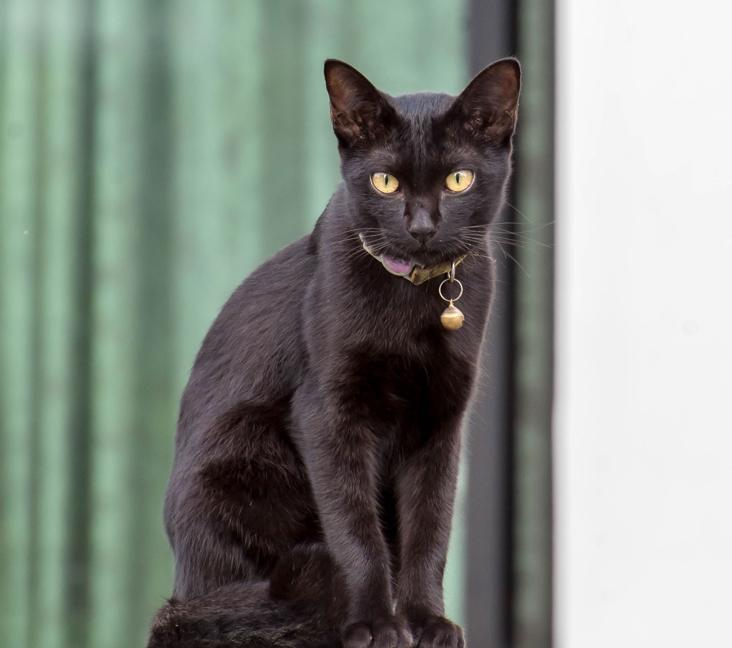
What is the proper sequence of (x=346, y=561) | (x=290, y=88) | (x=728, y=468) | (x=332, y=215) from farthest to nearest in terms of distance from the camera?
(x=290, y=88) < (x=728, y=468) < (x=332, y=215) < (x=346, y=561)

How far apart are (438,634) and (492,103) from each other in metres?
0.46

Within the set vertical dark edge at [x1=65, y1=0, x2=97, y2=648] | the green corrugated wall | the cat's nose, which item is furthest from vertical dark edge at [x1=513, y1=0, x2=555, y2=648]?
the cat's nose

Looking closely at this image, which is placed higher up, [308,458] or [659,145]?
[659,145]

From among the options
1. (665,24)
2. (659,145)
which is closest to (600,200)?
(659,145)

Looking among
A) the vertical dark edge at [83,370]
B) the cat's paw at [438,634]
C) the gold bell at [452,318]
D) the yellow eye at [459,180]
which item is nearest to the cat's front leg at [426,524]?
the cat's paw at [438,634]

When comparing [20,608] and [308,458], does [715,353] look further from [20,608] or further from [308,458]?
[20,608]

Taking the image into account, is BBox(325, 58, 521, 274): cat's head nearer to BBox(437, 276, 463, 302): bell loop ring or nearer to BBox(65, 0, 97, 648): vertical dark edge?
BBox(437, 276, 463, 302): bell loop ring

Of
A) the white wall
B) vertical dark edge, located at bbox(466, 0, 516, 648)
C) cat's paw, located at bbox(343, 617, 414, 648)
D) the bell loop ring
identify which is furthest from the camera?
vertical dark edge, located at bbox(466, 0, 516, 648)

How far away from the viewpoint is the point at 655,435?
1616 mm

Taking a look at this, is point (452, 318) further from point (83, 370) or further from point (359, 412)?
point (83, 370)

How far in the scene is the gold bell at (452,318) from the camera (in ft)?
3.28

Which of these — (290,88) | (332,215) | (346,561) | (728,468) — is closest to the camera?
(346,561)

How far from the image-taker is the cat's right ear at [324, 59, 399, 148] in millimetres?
984

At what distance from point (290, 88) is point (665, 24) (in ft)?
1.82
